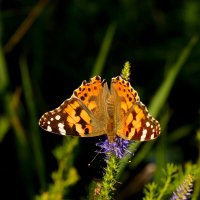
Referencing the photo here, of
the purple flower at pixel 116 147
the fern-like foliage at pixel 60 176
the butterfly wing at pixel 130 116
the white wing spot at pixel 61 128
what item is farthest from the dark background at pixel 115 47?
the purple flower at pixel 116 147

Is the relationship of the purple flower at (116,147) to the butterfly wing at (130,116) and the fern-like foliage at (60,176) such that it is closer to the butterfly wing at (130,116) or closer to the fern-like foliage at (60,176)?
the butterfly wing at (130,116)

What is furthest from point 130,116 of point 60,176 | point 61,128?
point 60,176

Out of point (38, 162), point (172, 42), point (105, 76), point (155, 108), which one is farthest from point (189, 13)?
point (38, 162)

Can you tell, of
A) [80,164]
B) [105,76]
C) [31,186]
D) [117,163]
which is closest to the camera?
[117,163]

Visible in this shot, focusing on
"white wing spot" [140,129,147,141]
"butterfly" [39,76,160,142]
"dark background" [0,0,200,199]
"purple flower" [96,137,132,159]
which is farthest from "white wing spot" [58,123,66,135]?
"dark background" [0,0,200,199]

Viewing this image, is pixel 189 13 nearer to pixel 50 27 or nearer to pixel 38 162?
pixel 50 27

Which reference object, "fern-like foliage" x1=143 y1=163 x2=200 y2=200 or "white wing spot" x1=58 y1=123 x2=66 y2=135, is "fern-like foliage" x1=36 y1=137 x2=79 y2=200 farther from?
"fern-like foliage" x1=143 y1=163 x2=200 y2=200

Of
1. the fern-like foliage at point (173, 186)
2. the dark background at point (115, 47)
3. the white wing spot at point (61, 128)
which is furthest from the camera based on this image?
the dark background at point (115, 47)
